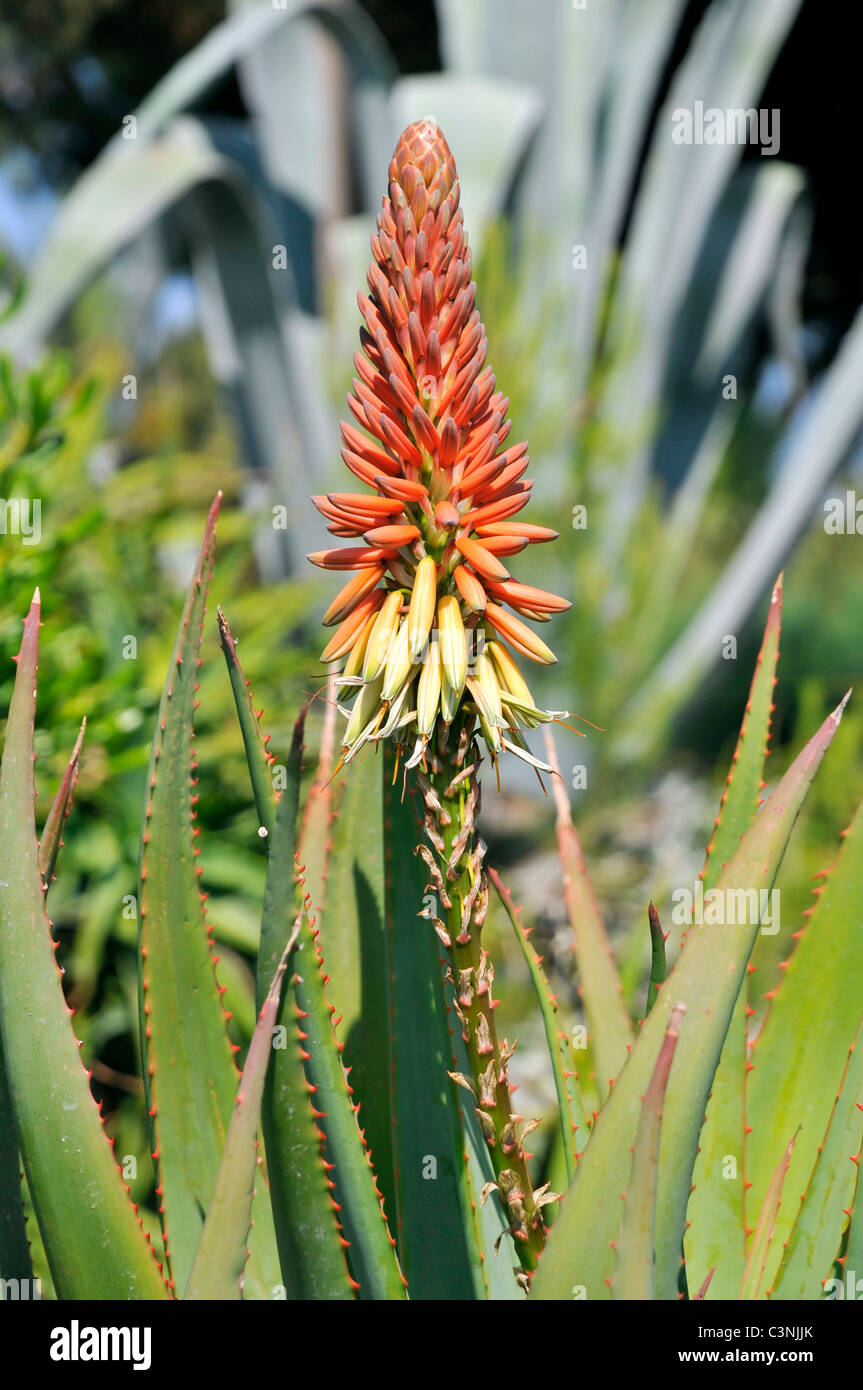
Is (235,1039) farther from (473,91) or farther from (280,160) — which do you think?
(280,160)

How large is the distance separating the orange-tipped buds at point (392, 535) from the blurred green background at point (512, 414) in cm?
109

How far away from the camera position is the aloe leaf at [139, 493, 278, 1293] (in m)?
0.85

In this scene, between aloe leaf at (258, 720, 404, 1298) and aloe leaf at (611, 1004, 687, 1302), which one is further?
aloe leaf at (258, 720, 404, 1298)

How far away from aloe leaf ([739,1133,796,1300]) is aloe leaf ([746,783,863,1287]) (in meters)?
0.02

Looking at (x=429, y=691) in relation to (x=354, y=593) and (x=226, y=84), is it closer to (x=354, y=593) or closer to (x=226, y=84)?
(x=354, y=593)

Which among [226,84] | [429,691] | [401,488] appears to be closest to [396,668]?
[429,691]

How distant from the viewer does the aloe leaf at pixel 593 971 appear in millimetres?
1014

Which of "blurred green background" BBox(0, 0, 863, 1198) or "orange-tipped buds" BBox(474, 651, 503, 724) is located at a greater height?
"blurred green background" BBox(0, 0, 863, 1198)

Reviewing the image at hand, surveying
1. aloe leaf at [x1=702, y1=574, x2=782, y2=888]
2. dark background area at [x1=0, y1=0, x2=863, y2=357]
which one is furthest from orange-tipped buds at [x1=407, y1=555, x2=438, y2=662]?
dark background area at [x1=0, y1=0, x2=863, y2=357]

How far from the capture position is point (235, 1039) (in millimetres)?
2051

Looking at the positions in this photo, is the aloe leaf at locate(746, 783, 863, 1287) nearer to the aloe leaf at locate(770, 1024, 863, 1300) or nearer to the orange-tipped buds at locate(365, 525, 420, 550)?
the aloe leaf at locate(770, 1024, 863, 1300)

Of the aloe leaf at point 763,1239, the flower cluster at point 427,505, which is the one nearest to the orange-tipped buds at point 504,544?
the flower cluster at point 427,505

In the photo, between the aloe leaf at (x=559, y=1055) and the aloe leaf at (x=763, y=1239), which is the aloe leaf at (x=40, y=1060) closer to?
the aloe leaf at (x=559, y=1055)

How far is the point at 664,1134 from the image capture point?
0.71m
